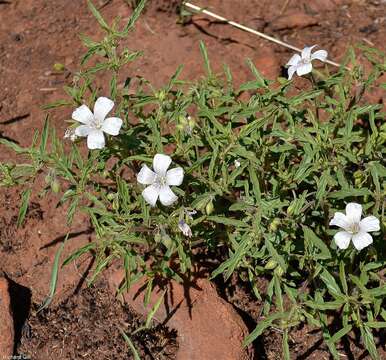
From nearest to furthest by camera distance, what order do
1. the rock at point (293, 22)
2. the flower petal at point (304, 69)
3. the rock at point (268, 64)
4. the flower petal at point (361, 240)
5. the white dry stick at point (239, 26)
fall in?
the flower petal at point (361, 240) → the flower petal at point (304, 69) → the rock at point (268, 64) → the white dry stick at point (239, 26) → the rock at point (293, 22)

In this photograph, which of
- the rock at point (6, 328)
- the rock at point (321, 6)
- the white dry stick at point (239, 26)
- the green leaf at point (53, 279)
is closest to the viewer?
→ the green leaf at point (53, 279)

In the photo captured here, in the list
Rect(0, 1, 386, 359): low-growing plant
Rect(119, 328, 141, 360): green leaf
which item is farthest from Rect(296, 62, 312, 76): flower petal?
Rect(119, 328, 141, 360): green leaf

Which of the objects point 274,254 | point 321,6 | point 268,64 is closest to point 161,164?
point 274,254

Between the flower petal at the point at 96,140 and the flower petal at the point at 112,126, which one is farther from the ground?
the flower petal at the point at 112,126

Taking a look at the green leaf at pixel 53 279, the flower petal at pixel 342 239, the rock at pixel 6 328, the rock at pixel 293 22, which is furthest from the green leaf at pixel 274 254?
the rock at pixel 293 22

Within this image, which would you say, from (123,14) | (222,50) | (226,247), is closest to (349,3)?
(222,50)

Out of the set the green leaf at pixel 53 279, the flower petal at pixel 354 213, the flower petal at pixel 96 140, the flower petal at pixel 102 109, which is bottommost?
the green leaf at pixel 53 279

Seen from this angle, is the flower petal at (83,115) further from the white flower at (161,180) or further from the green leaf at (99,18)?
the green leaf at (99,18)

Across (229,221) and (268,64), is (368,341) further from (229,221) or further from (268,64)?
(268,64)
